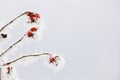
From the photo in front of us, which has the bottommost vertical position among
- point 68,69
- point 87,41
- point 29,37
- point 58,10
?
point 29,37

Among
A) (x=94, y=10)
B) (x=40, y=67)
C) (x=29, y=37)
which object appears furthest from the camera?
(x=94, y=10)

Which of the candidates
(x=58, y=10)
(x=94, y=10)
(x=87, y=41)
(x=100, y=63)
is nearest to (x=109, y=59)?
(x=100, y=63)

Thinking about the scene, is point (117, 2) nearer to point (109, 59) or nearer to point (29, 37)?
point (109, 59)

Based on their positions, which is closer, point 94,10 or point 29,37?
point 29,37

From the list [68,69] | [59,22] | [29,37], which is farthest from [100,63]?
[29,37]

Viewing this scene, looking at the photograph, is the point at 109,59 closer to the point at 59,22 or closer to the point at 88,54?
the point at 88,54

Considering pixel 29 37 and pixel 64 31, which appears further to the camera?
pixel 64 31

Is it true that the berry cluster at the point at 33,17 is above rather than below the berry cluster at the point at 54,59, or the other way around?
above

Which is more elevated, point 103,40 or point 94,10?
point 94,10

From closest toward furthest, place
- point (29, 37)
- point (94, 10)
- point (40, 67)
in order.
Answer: point (29, 37) → point (40, 67) → point (94, 10)

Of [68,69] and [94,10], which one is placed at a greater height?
[94,10]
